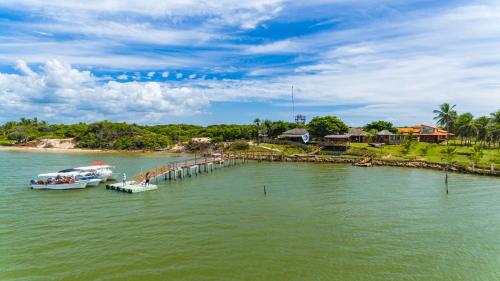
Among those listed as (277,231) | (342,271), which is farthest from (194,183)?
(342,271)

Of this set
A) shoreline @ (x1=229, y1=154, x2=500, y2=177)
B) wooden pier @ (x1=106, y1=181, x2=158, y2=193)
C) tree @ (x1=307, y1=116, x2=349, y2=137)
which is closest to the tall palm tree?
shoreline @ (x1=229, y1=154, x2=500, y2=177)

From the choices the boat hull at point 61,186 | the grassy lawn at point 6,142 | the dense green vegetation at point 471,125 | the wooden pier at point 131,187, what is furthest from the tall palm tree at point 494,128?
the grassy lawn at point 6,142

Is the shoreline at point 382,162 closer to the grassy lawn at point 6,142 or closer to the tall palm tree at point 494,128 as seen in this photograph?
the tall palm tree at point 494,128

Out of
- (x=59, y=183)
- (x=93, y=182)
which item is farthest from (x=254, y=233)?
(x=59, y=183)

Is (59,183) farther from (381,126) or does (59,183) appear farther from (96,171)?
(381,126)

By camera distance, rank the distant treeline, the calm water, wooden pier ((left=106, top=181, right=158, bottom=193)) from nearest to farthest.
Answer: the calm water
wooden pier ((left=106, top=181, right=158, bottom=193))
the distant treeline

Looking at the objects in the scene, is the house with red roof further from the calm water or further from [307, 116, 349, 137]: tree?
the calm water
